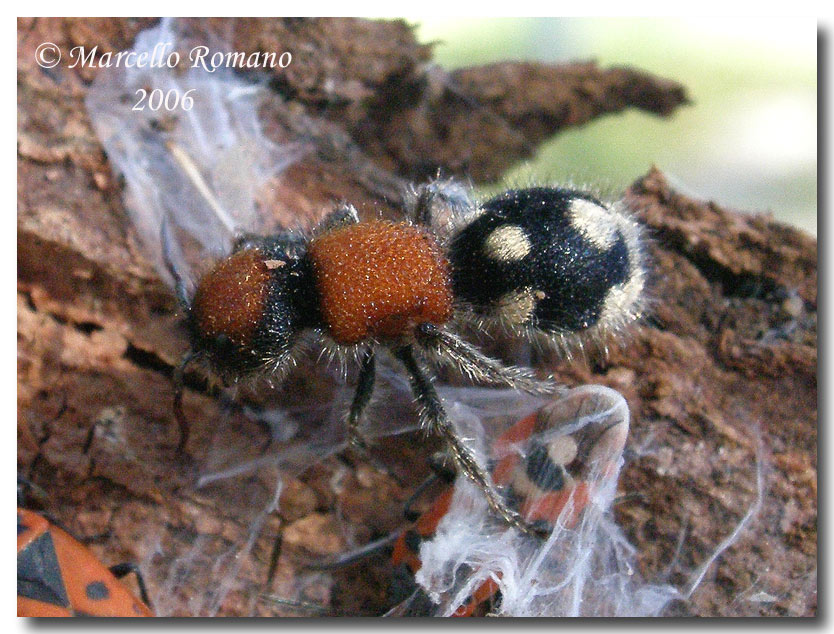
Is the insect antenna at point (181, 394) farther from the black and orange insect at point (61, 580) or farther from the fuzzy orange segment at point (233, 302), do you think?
the black and orange insect at point (61, 580)

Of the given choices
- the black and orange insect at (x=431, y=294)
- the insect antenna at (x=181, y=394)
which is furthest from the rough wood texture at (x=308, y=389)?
the black and orange insect at (x=431, y=294)

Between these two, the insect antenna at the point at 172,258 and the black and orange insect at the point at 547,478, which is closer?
the black and orange insect at the point at 547,478

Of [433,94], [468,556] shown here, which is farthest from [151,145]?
[468,556]

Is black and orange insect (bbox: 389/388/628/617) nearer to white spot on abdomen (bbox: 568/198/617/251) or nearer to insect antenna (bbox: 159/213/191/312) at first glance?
white spot on abdomen (bbox: 568/198/617/251)

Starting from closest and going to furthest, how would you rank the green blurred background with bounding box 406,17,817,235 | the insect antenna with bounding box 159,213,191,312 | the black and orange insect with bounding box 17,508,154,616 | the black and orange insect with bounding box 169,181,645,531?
the black and orange insect with bounding box 17,508,154,616 < the black and orange insect with bounding box 169,181,645,531 < the insect antenna with bounding box 159,213,191,312 < the green blurred background with bounding box 406,17,817,235

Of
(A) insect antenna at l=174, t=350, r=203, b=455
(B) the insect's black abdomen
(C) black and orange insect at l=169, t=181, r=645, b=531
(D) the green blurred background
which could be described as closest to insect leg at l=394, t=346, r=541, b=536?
(C) black and orange insect at l=169, t=181, r=645, b=531
